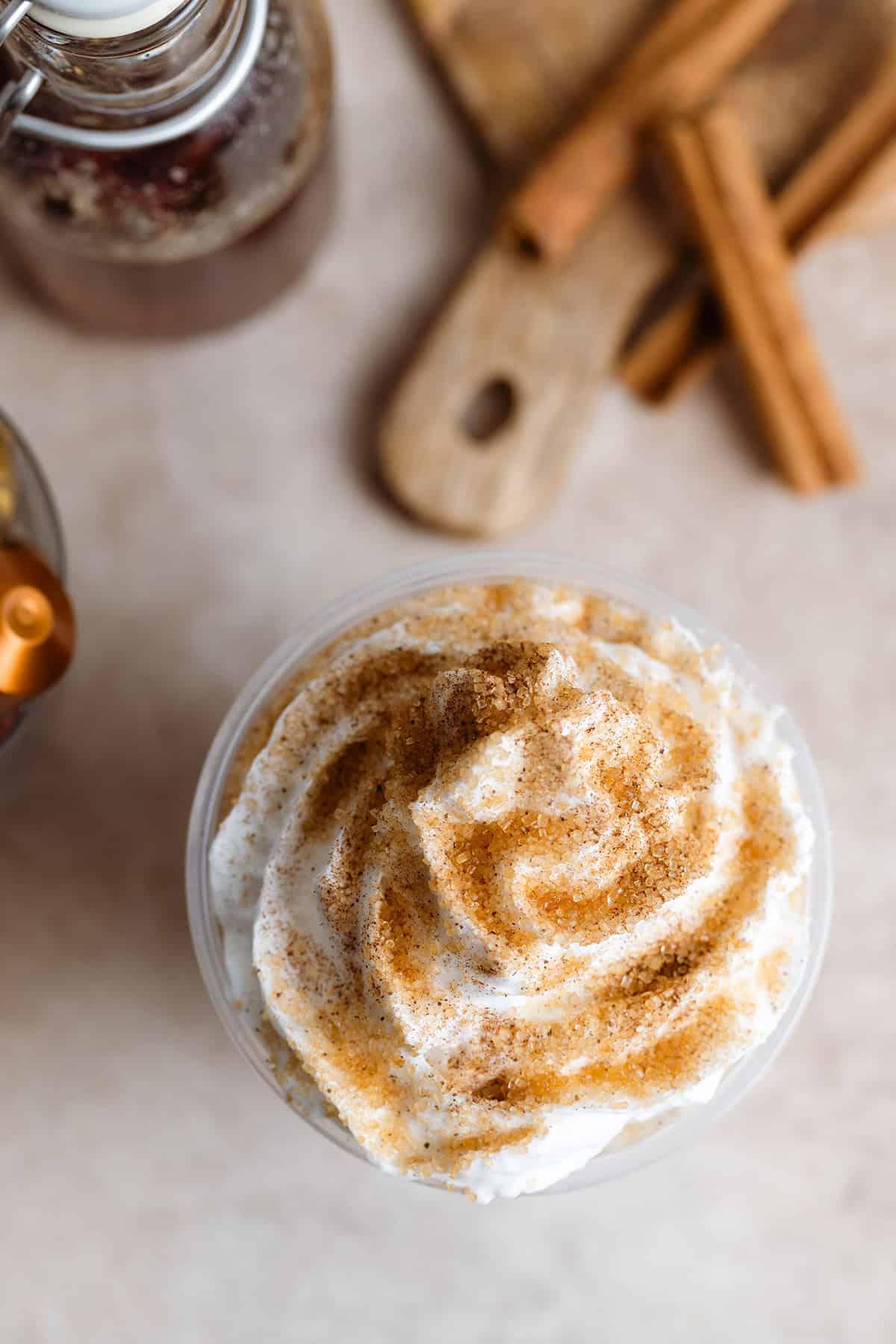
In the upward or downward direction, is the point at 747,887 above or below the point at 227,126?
below

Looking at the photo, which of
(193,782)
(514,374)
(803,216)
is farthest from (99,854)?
(803,216)

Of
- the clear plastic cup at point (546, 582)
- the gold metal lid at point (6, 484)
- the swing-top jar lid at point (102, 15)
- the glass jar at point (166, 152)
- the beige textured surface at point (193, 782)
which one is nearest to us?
the swing-top jar lid at point (102, 15)

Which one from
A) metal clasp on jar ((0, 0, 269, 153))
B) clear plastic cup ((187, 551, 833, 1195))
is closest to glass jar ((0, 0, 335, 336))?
metal clasp on jar ((0, 0, 269, 153))

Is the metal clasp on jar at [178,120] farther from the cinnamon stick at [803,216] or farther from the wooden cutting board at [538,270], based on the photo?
the cinnamon stick at [803,216]

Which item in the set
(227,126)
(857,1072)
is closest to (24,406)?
(227,126)

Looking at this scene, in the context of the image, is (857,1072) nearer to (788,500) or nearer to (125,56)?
(788,500)

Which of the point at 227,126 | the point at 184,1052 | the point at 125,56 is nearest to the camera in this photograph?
the point at 125,56

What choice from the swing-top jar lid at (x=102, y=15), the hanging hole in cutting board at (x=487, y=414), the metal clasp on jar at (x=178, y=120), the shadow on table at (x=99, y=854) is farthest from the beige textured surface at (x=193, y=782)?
the swing-top jar lid at (x=102, y=15)
